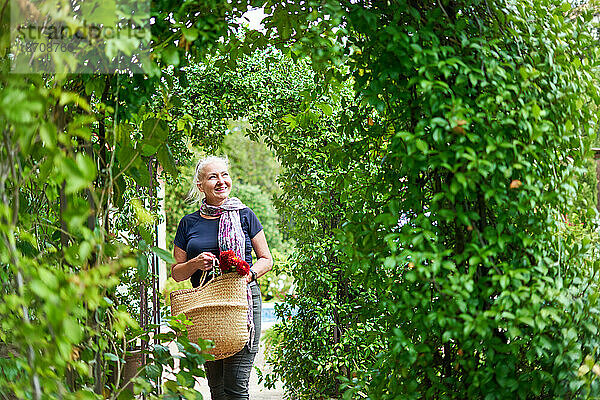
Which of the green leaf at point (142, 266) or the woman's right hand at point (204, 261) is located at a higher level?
the woman's right hand at point (204, 261)

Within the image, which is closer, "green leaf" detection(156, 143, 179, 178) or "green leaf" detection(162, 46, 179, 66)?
"green leaf" detection(162, 46, 179, 66)

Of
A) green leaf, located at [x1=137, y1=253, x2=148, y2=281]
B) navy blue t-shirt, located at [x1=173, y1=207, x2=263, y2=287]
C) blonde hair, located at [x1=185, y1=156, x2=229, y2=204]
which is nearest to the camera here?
green leaf, located at [x1=137, y1=253, x2=148, y2=281]

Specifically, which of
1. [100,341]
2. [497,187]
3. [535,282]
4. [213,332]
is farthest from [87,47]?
[213,332]

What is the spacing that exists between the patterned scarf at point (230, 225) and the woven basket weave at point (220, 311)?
0.58 ft

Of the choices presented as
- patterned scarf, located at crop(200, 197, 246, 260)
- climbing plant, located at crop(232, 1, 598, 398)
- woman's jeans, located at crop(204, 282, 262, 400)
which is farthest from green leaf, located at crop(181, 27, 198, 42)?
woman's jeans, located at crop(204, 282, 262, 400)

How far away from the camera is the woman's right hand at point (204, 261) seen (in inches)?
105

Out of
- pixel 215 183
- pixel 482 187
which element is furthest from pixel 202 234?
pixel 482 187

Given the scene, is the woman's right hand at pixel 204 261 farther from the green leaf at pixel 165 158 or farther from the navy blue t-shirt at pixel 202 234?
the green leaf at pixel 165 158

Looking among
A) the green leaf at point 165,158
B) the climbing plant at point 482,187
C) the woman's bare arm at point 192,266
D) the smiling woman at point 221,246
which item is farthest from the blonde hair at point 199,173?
the climbing plant at point 482,187

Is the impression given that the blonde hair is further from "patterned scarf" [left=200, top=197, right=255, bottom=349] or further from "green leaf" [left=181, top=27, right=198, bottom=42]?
"green leaf" [left=181, top=27, right=198, bottom=42]

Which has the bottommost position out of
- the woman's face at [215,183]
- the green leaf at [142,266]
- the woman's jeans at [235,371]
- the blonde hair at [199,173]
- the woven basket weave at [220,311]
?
the woman's jeans at [235,371]

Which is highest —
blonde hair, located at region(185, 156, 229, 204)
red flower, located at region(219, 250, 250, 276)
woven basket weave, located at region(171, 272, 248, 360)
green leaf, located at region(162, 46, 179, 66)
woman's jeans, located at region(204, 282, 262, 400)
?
blonde hair, located at region(185, 156, 229, 204)

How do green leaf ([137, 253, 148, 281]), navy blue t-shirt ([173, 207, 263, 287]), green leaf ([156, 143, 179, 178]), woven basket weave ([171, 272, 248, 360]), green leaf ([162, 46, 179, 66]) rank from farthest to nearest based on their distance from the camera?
navy blue t-shirt ([173, 207, 263, 287]), woven basket weave ([171, 272, 248, 360]), green leaf ([156, 143, 179, 178]), green leaf ([137, 253, 148, 281]), green leaf ([162, 46, 179, 66])

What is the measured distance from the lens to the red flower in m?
2.57
